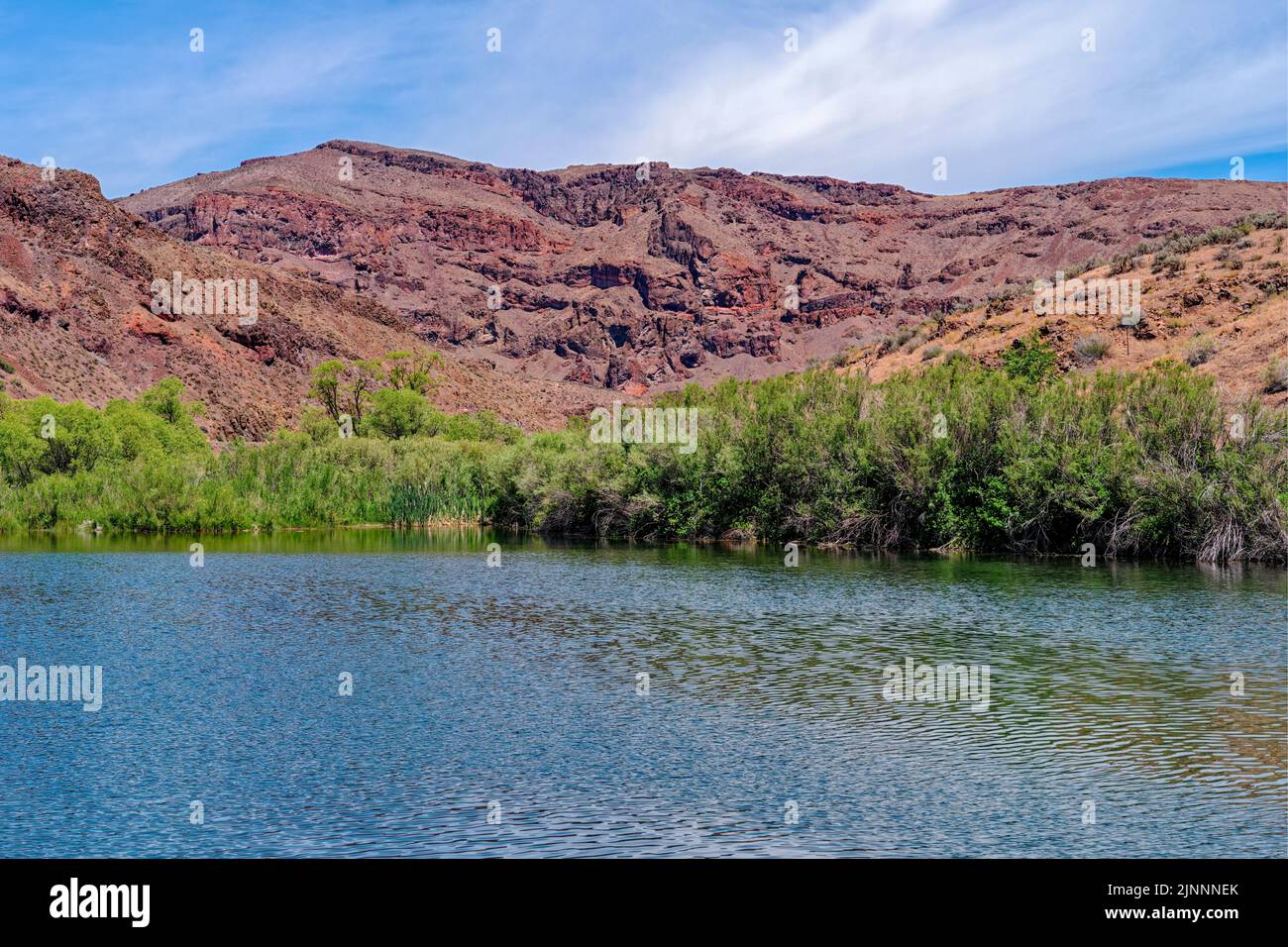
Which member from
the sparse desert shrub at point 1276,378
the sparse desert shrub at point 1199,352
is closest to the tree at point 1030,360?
the sparse desert shrub at point 1199,352

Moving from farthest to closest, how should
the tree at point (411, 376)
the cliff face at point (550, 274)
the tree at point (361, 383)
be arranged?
→ the cliff face at point (550, 274)
the tree at point (411, 376)
the tree at point (361, 383)

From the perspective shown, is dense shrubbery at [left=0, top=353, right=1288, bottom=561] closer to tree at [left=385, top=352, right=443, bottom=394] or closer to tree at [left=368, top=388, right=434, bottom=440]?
tree at [left=368, top=388, right=434, bottom=440]

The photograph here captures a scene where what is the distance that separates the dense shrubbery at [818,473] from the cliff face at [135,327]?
25236 mm

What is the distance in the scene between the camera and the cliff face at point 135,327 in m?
79.5

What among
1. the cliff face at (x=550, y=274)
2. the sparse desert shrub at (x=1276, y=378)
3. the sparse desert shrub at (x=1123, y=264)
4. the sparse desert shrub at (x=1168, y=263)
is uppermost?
the cliff face at (x=550, y=274)

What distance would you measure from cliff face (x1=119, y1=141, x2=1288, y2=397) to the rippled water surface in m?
135

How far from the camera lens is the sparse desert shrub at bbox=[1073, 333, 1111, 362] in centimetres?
4678

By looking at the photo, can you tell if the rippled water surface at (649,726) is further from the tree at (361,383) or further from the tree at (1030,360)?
the tree at (361,383)

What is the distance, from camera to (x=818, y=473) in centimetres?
3525

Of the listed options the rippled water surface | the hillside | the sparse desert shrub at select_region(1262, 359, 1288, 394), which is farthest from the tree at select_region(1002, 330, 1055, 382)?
the rippled water surface

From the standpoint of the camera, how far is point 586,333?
168125 millimetres
